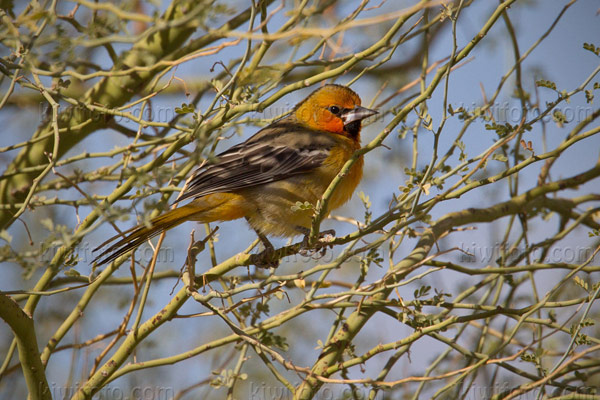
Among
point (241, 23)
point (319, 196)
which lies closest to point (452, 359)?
point (319, 196)

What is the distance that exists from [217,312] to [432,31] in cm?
290

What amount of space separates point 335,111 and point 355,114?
0.75ft

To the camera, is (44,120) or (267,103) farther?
(44,120)

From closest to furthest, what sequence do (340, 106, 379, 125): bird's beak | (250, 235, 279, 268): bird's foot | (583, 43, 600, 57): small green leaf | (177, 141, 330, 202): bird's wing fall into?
1. (583, 43, 600, 57): small green leaf
2. (250, 235, 279, 268): bird's foot
3. (177, 141, 330, 202): bird's wing
4. (340, 106, 379, 125): bird's beak

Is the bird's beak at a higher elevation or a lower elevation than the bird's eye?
lower

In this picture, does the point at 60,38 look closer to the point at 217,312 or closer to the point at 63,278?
the point at 217,312

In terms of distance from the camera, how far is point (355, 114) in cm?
454

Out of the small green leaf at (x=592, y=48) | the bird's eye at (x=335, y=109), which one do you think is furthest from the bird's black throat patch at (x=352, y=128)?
the small green leaf at (x=592, y=48)

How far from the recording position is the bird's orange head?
4.64 metres

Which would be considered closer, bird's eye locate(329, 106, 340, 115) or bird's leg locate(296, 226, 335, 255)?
bird's leg locate(296, 226, 335, 255)

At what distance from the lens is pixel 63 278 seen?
3307mm

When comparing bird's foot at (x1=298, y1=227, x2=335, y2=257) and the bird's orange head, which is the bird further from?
bird's foot at (x1=298, y1=227, x2=335, y2=257)

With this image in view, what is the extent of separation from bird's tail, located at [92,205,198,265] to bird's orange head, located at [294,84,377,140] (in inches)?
61.7

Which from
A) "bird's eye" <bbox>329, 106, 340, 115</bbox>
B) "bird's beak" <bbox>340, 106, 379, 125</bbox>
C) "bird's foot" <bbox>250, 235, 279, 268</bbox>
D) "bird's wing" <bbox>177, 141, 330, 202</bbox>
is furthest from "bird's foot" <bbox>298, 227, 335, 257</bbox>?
"bird's eye" <bbox>329, 106, 340, 115</bbox>
